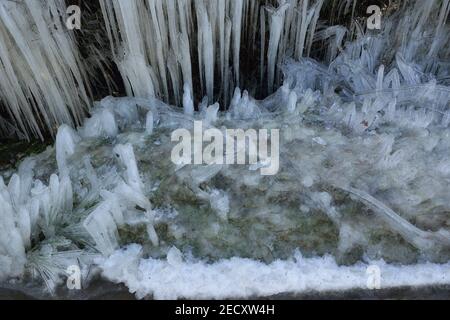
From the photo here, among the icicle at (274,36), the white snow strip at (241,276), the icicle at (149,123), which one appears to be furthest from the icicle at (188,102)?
the white snow strip at (241,276)

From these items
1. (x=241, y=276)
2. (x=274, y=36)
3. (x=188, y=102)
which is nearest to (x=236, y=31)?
(x=274, y=36)

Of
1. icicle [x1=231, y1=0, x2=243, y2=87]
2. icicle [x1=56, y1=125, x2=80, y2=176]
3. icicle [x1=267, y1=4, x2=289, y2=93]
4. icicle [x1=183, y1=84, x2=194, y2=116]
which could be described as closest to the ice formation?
icicle [x1=56, y1=125, x2=80, y2=176]

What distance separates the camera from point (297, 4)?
1.68m

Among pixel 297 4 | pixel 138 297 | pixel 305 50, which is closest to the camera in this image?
pixel 138 297

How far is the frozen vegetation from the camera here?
4.82ft

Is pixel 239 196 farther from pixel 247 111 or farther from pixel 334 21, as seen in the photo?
pixel 334 21

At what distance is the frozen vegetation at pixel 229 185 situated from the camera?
147 cm

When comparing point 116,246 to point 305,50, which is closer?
point 116,246

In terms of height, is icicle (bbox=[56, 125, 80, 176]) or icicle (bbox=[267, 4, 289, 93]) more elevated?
icicle (bbox=[267, 4, 289, 93])

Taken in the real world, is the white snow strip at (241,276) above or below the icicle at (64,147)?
below

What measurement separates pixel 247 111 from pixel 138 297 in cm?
62

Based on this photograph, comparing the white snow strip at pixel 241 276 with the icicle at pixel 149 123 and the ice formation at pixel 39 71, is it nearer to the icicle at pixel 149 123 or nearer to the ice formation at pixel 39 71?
the icicle at pixel 149 123

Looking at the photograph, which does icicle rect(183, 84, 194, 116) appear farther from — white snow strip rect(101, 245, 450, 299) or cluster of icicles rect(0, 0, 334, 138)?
white snow strip rect(101, 245, 450, 299)

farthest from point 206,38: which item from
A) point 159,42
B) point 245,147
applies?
point 245,147
